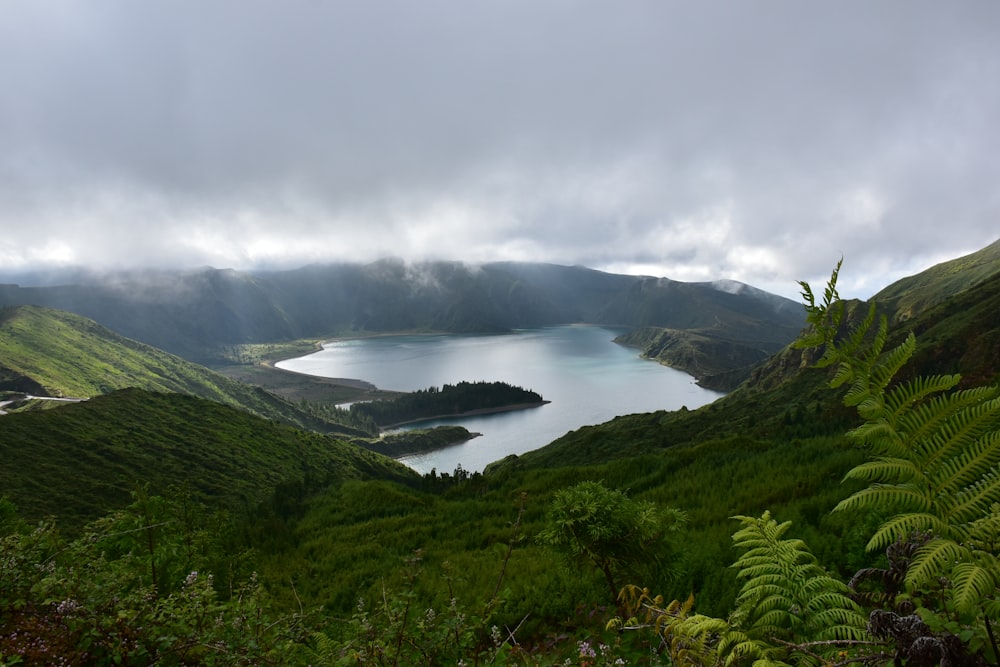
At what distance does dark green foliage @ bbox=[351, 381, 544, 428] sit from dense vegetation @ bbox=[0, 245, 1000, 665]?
162 m

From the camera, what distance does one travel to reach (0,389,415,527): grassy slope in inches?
2231

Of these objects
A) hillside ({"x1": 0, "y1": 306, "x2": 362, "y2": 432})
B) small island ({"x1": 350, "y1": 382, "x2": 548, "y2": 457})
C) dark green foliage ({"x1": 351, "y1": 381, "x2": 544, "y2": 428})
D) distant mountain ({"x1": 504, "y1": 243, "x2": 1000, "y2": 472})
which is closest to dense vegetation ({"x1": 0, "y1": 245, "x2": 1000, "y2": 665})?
distant mountain ({"x1": 504, "y1": 243, "x2": 1000, "y2": 472})

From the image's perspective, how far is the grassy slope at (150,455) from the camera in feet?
186

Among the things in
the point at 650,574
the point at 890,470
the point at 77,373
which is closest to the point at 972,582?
the point at 890,470

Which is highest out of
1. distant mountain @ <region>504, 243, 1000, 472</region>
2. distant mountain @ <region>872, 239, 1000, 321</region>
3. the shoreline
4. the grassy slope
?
distant mountain @ <region>872, 239, 1000, 321</region>

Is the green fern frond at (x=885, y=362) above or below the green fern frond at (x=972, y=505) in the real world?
above

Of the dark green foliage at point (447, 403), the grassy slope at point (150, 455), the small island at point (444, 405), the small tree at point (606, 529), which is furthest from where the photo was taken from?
the dark green foliage at point (447, 403)

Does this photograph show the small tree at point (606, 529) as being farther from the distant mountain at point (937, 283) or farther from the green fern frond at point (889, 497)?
the distant mountain at point (937, 283)

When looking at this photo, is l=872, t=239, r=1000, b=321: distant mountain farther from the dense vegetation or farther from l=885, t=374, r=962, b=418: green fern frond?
l=885, t=374, r=962, b=418: green fern frond

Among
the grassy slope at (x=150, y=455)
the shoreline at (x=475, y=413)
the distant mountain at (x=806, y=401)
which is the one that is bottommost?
the shoreline at (x=475, y=413)

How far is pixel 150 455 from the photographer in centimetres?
7875

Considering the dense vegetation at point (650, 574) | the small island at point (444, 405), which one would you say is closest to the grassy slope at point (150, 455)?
the dense vegetation at point (650, 574)

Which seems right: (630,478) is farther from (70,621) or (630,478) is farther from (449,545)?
(70,621)

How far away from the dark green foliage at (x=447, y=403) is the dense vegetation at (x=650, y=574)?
161847 mm
